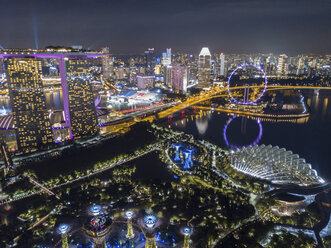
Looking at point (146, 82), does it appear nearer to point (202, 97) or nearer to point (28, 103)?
point (202, 97)

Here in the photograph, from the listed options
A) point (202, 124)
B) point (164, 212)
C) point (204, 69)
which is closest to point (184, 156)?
point (164, 212)

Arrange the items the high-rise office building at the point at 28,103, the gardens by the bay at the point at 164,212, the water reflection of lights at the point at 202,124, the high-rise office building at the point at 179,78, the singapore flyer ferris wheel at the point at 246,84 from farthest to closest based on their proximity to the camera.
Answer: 1. the high-rise office building at the point at 179,78
2. the singapore flyer ferris wheel at the point at 246,84
3. the water reflection of lights at the point at 202,124
4. the high-rise office building at the point at 28,103
5. the gardens by the bay at the point at 164,212

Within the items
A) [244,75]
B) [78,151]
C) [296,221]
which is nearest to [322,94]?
[244,75]

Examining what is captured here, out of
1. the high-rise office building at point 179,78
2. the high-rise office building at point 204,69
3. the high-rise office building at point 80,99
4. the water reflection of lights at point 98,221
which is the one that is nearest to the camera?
the water reflection of lights at point 98,221

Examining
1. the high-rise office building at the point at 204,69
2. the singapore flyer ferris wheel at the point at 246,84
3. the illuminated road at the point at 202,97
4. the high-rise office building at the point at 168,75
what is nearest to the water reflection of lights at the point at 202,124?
the illuminated road at the point at 202,97

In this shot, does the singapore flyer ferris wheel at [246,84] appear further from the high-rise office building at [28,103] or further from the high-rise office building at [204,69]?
the high-rise office building at [28,103]
